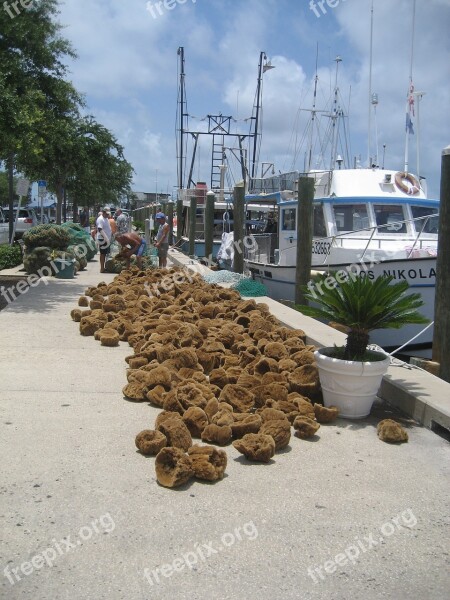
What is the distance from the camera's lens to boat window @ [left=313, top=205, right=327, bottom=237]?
14.4m

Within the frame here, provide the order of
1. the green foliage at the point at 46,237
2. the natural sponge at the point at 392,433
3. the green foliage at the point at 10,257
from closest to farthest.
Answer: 1. the natural sponge at the point at 392,433
2. the green foliage at the point at 46,237
3. the green foliage at the point at 10,257

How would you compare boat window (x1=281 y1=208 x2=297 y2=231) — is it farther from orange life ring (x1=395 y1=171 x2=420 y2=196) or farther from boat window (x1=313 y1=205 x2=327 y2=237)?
orange life ring (x1=395 y1=171 x2=420 y2=196)

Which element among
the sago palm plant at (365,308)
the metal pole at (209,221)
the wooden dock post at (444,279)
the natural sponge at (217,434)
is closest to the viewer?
the natural sponge at (217,434)

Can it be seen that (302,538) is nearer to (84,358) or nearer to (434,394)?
(434,394)

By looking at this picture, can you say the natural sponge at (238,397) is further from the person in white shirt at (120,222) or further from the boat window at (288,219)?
the person in white shirt at (120,222)

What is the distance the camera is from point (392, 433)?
5.07 metres

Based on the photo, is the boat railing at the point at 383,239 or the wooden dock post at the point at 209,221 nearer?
the boat railing at the point at 383,239

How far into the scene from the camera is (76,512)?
148 inches

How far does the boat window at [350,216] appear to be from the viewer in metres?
13.9

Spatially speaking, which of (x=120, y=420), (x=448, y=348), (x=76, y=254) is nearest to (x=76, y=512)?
(x=120, y=420)

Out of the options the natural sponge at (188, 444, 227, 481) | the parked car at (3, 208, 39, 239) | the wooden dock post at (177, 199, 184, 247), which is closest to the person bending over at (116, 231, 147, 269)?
the natural sponge at (188, 444, 227, 481)

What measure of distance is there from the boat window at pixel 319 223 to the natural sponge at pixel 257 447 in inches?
399

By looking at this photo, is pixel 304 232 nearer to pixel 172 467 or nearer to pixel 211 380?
pixel 211 380

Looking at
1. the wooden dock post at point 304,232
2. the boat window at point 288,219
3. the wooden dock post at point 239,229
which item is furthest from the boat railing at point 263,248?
the wooden dock post at point 304,232
